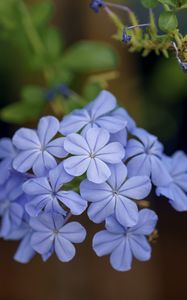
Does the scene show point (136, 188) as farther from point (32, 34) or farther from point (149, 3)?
point (32, 34)

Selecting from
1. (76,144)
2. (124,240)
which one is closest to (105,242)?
(124,240)

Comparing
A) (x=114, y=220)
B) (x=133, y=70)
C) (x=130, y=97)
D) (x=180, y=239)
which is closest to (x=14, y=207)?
(x=114, y=220)

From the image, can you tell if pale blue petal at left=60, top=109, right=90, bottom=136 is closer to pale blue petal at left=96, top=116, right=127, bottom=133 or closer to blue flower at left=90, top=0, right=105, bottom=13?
pale blue petal at left=96, top=116, right=127, bottom=133

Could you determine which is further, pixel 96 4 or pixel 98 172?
pixel 96 4

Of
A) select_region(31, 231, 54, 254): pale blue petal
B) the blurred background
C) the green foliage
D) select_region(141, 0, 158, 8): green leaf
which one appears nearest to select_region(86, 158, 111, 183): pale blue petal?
select_region(31, 231, 54, 254): pale blue petal

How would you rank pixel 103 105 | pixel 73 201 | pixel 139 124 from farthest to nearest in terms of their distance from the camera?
pixel 139 124
pixel 103 105
pixel 73 201

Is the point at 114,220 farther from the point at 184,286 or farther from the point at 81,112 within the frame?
the point at 184,286
